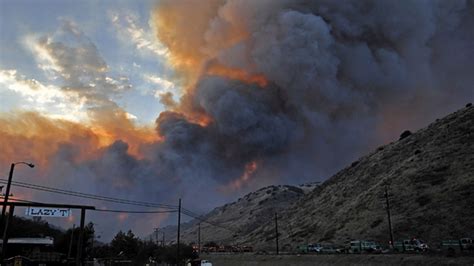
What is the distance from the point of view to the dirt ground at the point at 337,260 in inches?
1541

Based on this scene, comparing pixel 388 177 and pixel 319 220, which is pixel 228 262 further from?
pixel 388 177

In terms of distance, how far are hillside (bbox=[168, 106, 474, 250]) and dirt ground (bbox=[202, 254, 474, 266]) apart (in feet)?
63.2

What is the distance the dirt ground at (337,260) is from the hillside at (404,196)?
19.3 meters

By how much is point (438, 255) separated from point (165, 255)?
7128cm

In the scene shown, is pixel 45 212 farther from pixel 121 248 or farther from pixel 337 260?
pixel 121 248

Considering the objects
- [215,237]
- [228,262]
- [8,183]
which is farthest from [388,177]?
[215,237]

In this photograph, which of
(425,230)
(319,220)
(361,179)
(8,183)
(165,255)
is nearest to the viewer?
(8,183)

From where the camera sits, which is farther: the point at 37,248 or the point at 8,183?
the point at 37,248

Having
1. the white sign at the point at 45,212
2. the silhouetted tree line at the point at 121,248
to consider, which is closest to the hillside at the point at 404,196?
the silhouetted tree line at the point at 121,248

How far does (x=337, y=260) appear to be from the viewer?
54.5 m

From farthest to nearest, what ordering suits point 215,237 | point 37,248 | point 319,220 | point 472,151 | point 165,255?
1. point 215,237
2. point 319,220
3. point 165,255
4. point 472,151
5. point 37,248

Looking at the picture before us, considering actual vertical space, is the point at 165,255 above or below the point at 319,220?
below

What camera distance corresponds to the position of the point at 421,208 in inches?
3022

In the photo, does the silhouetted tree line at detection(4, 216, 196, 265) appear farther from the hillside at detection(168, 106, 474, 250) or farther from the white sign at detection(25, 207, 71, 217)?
the white sign at detection(25, 207, 71, 217)
